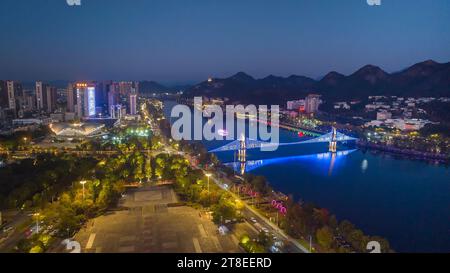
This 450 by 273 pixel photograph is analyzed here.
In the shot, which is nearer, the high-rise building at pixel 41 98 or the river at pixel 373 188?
the river at pixel 373 188

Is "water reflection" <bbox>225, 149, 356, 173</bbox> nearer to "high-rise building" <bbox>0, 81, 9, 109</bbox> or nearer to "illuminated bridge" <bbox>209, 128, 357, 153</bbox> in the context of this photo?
"illuminated bridge" <bbox>209, 128, 357, 153</bbox>

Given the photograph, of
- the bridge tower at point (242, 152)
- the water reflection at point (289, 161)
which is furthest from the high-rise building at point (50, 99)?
the water reflection at point (289, 161)

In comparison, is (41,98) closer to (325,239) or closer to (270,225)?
(270,225)

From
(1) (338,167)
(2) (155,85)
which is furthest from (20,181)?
(2) (155,85)

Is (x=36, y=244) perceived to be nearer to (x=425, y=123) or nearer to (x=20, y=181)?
(x=20, y=181)

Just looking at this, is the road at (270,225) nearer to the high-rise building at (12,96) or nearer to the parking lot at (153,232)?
the parking lot at (153,232)

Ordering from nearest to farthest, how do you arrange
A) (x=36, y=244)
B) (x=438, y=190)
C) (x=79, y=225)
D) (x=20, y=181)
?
(x=36, y=244) → (x=79, y=225) → (x=20, y=181) → (x=438, y=190)
